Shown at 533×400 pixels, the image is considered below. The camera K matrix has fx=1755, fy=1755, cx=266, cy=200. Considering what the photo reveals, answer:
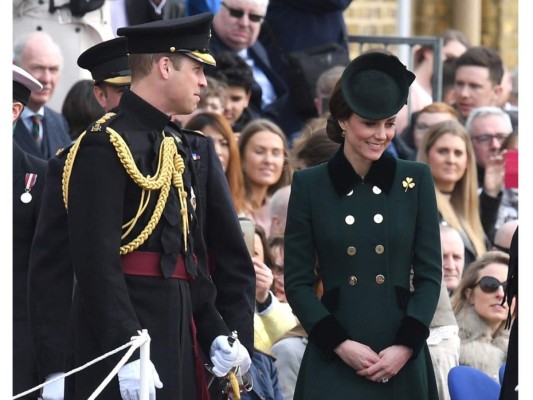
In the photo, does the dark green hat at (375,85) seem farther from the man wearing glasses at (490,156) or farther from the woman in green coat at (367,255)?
the man wearing glasses at (490,156)

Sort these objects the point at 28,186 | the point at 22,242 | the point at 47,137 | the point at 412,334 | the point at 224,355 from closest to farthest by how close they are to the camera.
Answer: the point at 224,355, the point at 412,334, the point at 22,242, the point at 28,186, the point at 47,137

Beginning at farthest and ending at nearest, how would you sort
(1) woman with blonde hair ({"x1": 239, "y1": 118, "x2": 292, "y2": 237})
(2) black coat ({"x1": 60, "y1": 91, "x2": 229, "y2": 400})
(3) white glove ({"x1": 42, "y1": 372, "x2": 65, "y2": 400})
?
(1) woman with blonde hair ({"x1": 239, "y1": 118, "x2": 292, "y2": 237}), (3) white glove ({"x1": 42, "y1": 372, "x2": 65, "y2": 400}), (2) black coat ({"x1": 60, "y1": 91, "x2": 229, "y2": 400})

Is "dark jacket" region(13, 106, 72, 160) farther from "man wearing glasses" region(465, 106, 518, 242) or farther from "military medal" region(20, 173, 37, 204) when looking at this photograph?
"man wearing glasses" region(465, 106, 518, 242)

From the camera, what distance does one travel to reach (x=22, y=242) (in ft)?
22.2

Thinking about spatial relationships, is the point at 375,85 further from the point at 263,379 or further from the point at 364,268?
the point at 263,379

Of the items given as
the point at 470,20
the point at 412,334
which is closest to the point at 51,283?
the point at 412,334

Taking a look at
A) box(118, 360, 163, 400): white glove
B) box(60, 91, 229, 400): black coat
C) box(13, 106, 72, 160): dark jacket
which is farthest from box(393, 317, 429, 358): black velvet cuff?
box(13, 106, 72, 160): dark jacket

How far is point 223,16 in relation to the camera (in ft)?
34.7

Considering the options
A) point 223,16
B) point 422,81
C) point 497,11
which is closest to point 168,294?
point 223,16

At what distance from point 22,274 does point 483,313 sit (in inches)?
89.1

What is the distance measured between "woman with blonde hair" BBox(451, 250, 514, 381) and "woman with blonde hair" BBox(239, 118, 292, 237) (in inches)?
63.9

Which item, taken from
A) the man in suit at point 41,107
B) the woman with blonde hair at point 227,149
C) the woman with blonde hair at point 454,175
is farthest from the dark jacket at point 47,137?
the woman with blonde hair at point 454,175

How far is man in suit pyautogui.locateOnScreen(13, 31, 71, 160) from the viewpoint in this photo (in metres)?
8.83
